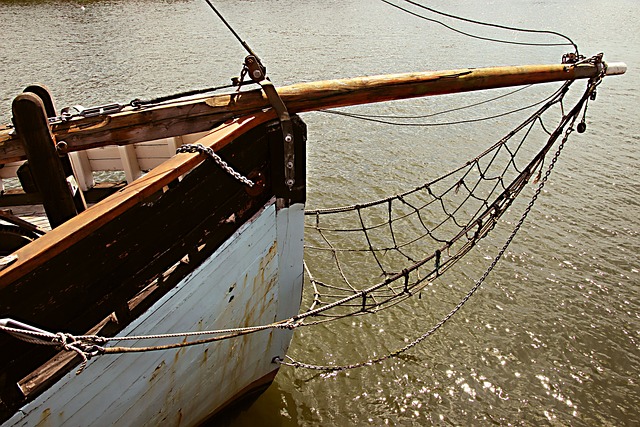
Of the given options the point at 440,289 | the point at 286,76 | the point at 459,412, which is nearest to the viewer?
the point at 459,412

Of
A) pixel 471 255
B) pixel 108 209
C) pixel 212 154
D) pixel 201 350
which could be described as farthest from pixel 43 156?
pixel 471 255

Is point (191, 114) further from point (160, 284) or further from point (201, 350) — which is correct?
point (201, 350)

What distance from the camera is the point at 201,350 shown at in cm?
314

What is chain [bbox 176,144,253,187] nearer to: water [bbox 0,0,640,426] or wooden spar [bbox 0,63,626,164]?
wooden spar [bbox 0,63,626,164]

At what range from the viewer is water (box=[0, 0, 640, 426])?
15.3 feet

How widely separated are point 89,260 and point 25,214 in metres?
2.54

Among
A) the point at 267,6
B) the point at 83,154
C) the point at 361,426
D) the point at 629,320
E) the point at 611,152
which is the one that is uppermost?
the point at 267,6

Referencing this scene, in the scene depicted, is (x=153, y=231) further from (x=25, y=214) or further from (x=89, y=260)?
(x=25, y=214)

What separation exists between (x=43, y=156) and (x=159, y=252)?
31.8 inches

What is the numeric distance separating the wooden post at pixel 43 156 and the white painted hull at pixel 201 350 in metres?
0.78

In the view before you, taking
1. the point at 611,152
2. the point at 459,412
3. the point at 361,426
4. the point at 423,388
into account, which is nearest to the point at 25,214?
the point at 361,426

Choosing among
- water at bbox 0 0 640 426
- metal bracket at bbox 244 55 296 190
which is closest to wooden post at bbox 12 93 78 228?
metal bracket at bbox 244 55 296 190

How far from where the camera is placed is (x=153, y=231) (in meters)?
2.44

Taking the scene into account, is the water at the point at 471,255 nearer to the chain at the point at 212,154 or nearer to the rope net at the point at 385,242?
the rope net at the point at 385,242
